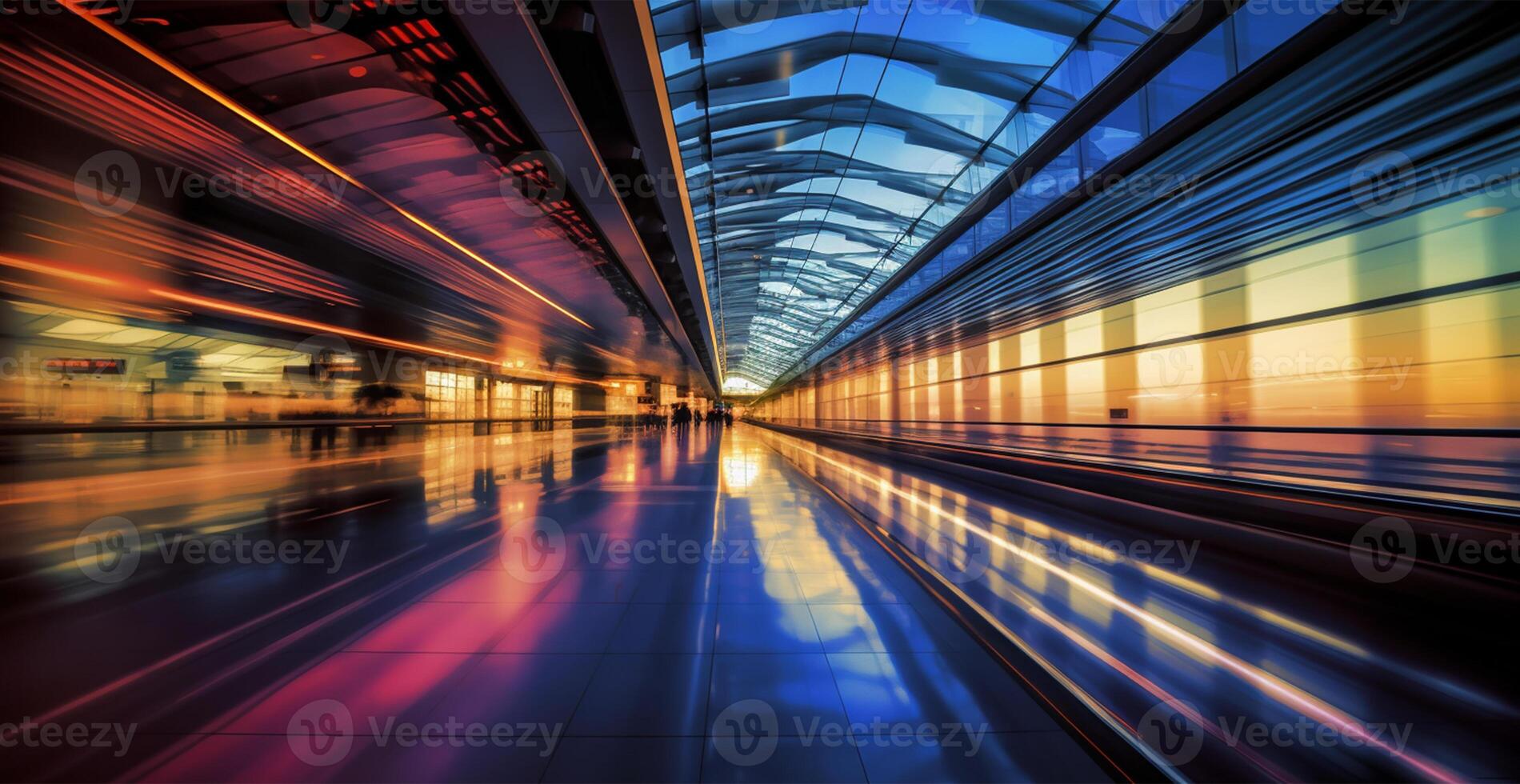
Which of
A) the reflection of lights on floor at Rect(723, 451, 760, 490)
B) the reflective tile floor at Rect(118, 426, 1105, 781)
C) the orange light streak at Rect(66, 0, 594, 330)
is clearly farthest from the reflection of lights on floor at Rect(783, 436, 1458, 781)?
the orange light streak at Rect(66, 0, 594, 330)

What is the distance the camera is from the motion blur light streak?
2367 mm

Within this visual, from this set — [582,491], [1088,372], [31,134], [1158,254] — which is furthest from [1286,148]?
[31,134]

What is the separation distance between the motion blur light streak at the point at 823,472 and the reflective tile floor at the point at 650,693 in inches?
1.0

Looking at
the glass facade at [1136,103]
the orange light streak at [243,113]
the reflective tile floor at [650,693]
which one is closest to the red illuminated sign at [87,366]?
the orange light streak at [243,113]

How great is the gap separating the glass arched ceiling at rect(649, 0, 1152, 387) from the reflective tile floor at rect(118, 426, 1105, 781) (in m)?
5.35

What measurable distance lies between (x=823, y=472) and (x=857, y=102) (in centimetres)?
723

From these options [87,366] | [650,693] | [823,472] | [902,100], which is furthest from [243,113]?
[87,366]

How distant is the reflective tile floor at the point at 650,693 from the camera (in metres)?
2.04

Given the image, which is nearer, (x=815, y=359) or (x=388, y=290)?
(x=388, y=290)

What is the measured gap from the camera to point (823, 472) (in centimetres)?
1179

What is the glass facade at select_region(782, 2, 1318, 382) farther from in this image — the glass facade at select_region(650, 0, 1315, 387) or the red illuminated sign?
the red illuminated sign

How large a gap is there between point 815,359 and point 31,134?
23.3m

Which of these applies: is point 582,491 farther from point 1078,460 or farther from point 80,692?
point 1078,460

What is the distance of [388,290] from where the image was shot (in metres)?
11.7
